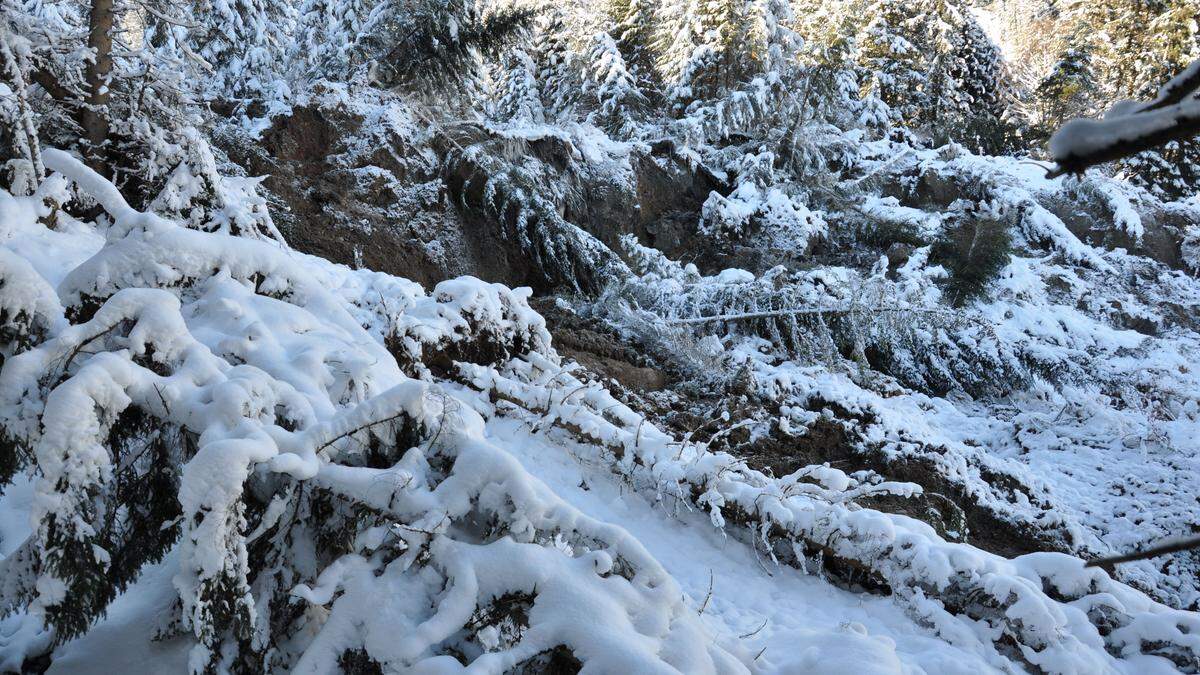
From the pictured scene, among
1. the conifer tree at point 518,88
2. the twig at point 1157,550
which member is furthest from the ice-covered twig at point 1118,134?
the conifer tree at point 518,88

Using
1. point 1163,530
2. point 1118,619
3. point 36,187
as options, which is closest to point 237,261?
point 36,187

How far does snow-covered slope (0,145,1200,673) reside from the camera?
5.19ft

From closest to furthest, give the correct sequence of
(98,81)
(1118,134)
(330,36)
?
(1118,134) < (98,81) < (330,36)

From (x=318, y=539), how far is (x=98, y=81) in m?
3.59

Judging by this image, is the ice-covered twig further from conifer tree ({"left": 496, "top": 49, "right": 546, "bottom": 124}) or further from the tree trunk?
conifer tree ({"left": 496, "top": 49, "right": 546, "bottom": 124})

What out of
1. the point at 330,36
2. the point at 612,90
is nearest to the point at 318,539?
the point at 330,36

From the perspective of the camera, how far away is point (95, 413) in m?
1.61

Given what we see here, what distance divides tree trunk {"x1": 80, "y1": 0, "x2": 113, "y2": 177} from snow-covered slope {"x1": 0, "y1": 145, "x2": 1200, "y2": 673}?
4.00 ft

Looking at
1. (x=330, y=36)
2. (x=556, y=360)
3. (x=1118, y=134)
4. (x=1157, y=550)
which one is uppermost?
(x=1118, y=134)

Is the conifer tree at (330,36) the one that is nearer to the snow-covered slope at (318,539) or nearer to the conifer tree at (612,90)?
the conifer tree at (612,90)

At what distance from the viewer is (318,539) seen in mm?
1780

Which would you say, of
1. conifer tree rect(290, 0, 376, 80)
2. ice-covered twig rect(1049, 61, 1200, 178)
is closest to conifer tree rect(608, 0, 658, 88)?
conifer tree rect(290, 0, 376, 80)

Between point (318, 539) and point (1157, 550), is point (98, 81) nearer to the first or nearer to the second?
point (318, 539)

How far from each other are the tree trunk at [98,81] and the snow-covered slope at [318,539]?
1.22m
